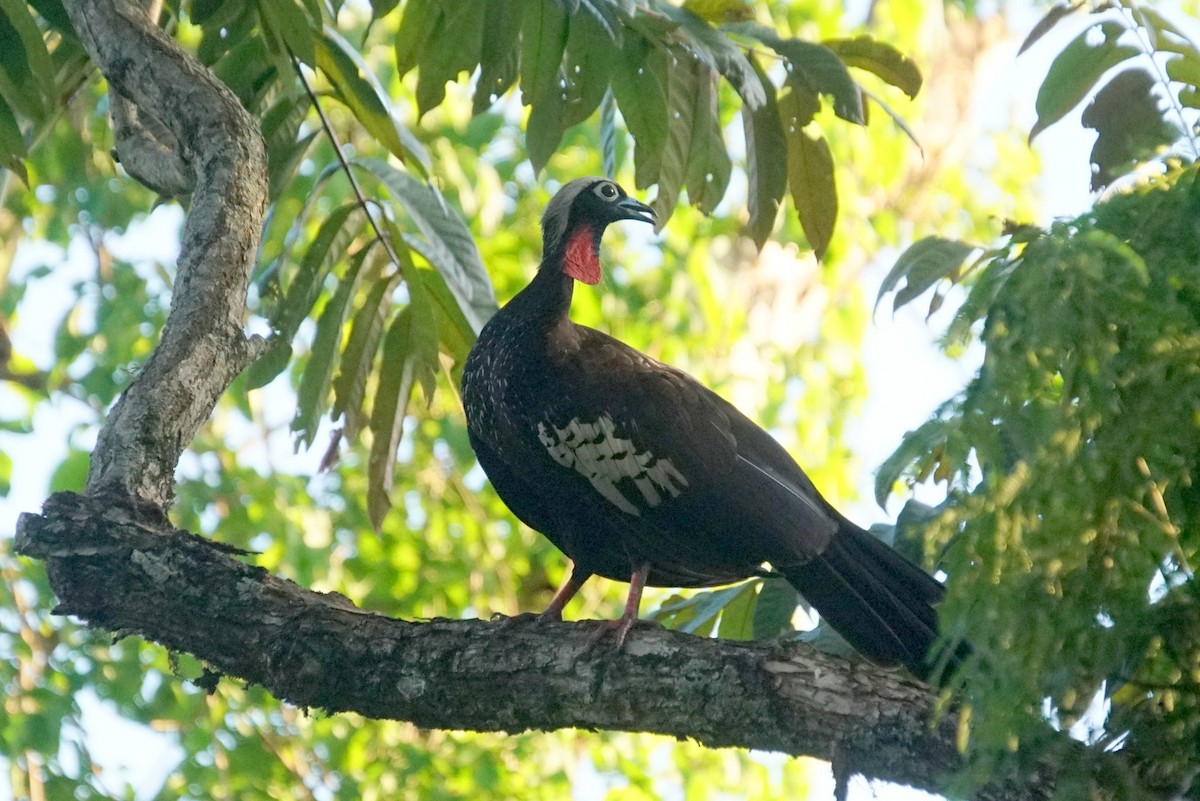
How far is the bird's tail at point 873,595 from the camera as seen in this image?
2.65 metres

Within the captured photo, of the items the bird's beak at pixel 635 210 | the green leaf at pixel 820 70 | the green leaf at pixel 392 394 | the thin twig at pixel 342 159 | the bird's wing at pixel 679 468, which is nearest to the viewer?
the bird's wing at pixel 679 468

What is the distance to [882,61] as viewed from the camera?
3.40 metres

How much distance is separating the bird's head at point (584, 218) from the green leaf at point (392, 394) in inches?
16.7

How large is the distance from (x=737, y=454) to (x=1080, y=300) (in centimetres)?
176

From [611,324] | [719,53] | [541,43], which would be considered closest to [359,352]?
[541,43]

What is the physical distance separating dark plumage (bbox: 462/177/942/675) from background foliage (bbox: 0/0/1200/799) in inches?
6.0

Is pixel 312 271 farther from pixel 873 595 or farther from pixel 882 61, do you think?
pixel 873 595

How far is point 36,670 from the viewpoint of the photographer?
6.33 m

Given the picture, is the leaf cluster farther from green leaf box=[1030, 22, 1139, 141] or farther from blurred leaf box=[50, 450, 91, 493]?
blurred leaf box=[50, 450, 91, 493]

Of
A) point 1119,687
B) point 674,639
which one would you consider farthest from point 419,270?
point 1119,687

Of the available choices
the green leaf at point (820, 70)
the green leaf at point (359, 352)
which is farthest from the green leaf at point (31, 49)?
the green leaf at point (820, 70)

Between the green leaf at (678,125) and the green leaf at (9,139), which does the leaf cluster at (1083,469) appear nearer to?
the green leaf at (678,125)

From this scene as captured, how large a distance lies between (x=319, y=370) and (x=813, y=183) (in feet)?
4.54

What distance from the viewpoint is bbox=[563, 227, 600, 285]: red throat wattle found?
357 centimetres
